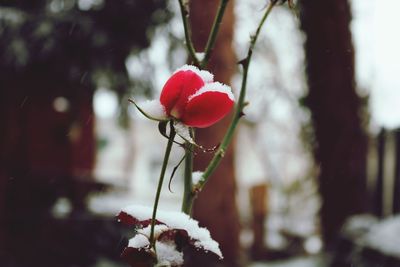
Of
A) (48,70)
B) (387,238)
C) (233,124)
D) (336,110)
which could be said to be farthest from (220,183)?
(233,124)

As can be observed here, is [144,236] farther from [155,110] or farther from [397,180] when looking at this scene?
[397,180]

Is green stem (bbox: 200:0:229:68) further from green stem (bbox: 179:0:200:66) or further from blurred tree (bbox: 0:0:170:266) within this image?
blurred tree (bbox: 0:0:170:266)

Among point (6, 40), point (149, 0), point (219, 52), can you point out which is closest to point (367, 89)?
point (219, 52)

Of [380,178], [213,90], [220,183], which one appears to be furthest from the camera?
[380,178]

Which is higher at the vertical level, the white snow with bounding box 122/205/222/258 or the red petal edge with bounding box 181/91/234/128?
the red petal edge with bounding box 181/91/234/128

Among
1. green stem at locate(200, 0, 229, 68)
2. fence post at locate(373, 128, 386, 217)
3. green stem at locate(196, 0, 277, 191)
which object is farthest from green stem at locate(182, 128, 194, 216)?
fence post at locate(373, 128, 386, 217)

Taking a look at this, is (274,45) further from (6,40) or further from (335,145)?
(6,40)

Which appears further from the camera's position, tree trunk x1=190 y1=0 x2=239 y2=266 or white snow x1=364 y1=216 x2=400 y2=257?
tree trunk x1=190 y1=0 x2=239 y2=266
